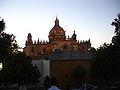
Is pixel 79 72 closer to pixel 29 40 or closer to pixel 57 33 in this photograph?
pixel 57 33

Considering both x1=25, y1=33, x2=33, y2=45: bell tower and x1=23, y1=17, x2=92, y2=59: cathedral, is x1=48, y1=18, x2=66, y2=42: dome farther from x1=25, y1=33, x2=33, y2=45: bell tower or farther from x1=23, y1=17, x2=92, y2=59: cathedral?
x1=25, y1=33, x2=33, y2=45: bell tower

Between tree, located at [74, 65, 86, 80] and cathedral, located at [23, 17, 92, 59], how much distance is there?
63958 millimetres

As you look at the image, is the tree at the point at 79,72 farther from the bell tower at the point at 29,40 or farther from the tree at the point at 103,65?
the bell tower at the point at 29,40

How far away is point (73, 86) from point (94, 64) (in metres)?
14.6

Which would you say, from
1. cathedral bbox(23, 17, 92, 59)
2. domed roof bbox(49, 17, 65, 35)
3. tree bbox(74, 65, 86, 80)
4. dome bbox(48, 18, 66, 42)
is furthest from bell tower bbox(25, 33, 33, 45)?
tree bbox(74, 65, 86, 80)

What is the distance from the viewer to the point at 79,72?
46.3m

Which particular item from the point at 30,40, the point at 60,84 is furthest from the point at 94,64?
the point at 30,40

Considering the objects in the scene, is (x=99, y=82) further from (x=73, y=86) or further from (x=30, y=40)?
(x=30, y=40)

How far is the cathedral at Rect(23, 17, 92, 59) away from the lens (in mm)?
115675

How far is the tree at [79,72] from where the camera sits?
46.5m

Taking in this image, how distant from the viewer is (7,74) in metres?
34.2

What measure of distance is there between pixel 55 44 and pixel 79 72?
70.3m

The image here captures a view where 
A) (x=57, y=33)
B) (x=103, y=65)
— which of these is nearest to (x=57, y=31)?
(x=57, y=33)

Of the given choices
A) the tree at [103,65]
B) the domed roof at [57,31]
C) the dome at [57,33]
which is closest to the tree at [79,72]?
the tree at [103,65]
